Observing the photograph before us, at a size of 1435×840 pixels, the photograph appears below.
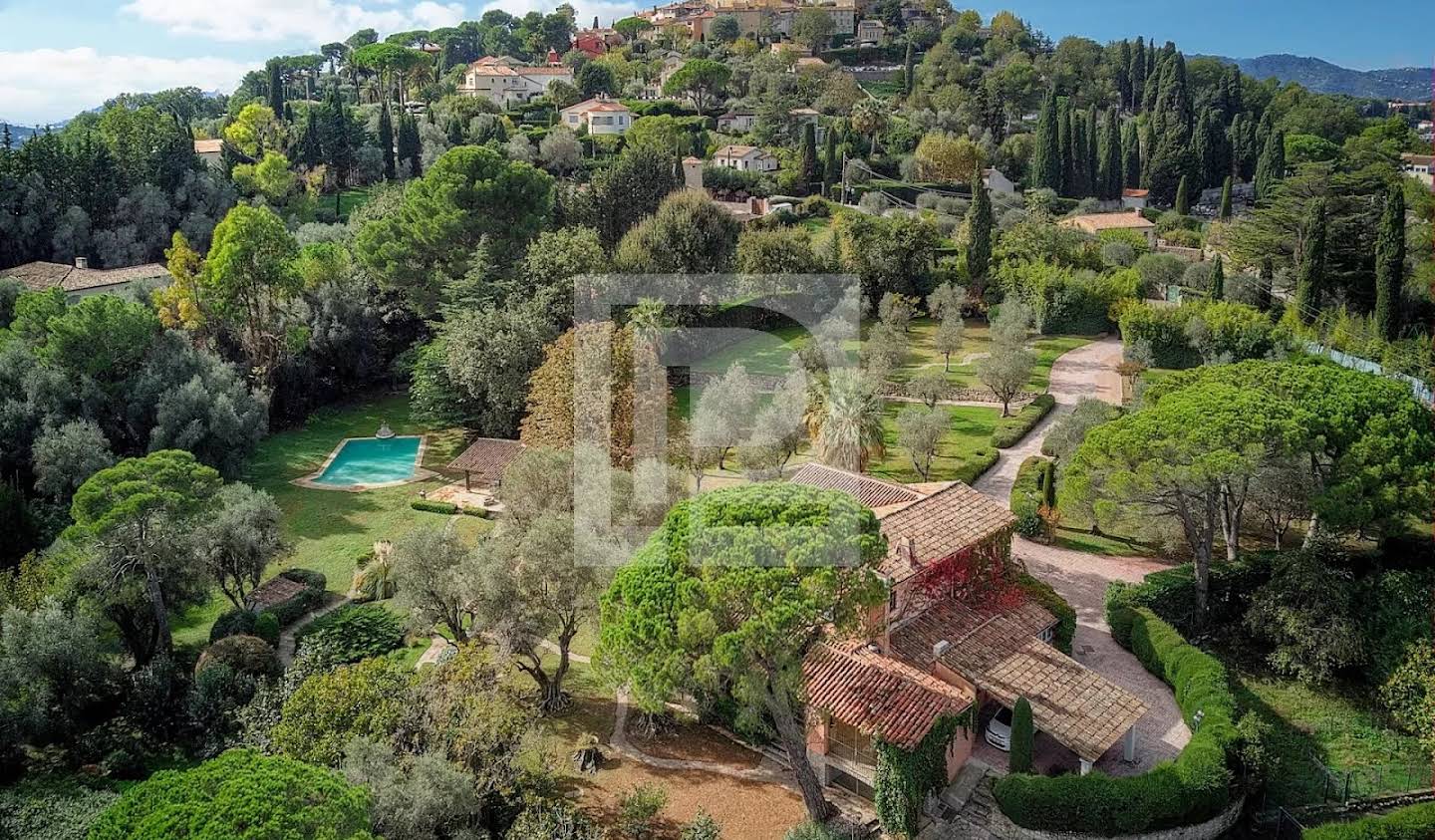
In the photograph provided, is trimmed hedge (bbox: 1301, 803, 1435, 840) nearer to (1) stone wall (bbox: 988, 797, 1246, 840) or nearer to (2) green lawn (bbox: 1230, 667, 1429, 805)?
(1) stone wall (bbox: 988, 797, 1246, 840)

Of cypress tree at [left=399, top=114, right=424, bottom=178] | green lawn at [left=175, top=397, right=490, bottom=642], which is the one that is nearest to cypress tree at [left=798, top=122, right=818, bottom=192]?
cypress tree at [left=399, top=114, right=424, bottom=178]

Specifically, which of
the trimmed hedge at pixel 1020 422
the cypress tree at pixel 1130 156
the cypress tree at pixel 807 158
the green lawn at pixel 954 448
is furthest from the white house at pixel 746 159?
the trimmed hedge at pixel 1020 422

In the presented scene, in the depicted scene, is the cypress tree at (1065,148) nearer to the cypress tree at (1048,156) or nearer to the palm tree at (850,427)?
the cypress tree at (1048,156)

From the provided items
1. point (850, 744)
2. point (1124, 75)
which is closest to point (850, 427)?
point (850, 744)

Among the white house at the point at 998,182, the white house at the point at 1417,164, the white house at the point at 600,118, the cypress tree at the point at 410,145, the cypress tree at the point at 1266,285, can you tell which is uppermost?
the white house at the point at 600,118

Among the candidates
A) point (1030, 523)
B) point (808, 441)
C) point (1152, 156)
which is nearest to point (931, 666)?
point (1030, 523)

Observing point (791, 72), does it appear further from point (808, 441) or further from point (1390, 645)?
point (1390, 645)
